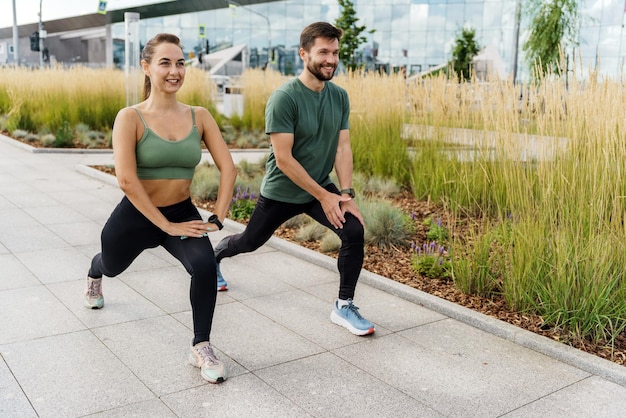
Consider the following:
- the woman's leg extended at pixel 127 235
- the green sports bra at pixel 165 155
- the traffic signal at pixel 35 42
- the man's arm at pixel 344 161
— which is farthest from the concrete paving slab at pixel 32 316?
the traffic signal at pixel 35 42

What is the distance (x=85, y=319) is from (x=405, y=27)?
48362 mm

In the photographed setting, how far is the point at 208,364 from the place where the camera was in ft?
11.6

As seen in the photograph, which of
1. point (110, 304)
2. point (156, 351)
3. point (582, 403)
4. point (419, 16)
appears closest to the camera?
point (582, 403)

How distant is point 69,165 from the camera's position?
39.6 ft

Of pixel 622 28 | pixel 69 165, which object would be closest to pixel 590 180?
pixel 69 165

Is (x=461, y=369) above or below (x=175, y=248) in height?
below

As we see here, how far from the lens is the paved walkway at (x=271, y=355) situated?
3340mm

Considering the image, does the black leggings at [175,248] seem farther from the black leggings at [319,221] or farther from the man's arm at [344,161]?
the man's arm at [344,161]

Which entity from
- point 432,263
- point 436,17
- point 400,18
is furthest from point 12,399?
point 400,18

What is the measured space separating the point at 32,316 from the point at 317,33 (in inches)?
103

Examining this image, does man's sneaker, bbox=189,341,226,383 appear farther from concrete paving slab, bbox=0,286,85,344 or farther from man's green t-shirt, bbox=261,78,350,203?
man's green t-shirt, bbox=261,78,350,203

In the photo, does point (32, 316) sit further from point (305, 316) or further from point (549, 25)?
point (549, 25)

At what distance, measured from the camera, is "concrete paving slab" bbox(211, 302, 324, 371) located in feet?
12.8

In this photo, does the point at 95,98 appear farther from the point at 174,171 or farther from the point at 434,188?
the point at 174,171
